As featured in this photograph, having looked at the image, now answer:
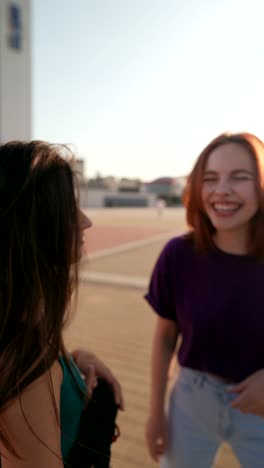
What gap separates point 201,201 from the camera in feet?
4.62

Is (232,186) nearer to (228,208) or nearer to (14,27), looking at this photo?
(228,208)

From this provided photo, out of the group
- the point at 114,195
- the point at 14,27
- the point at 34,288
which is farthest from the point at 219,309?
the point at 114,195

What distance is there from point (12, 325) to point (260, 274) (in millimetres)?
883

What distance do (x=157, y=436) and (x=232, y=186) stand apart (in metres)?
1.11

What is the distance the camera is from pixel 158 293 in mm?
1479

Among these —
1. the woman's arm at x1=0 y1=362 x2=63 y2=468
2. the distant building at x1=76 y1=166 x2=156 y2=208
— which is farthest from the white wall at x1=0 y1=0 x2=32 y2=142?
the distant building at x1=76 y1=166 x2=156 y2=208

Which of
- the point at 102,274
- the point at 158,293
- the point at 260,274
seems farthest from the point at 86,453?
the point at 102,274

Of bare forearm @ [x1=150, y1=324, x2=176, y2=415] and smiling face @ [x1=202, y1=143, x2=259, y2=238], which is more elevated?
smiling face @ [x1=202, y1=143, x2=259, y2=238]

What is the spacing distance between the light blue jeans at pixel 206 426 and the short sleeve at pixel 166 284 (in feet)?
0.83

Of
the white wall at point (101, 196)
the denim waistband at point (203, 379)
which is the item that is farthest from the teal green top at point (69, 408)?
the white wall at point (101, 196)

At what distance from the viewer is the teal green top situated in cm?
97

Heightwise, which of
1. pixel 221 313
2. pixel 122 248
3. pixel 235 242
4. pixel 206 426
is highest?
pixel 235 242

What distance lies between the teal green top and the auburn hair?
2.31 feet

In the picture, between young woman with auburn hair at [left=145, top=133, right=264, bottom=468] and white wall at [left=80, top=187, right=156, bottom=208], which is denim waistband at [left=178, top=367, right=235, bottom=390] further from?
white wall at [left=80, top=187, right=156, bottom=208]
